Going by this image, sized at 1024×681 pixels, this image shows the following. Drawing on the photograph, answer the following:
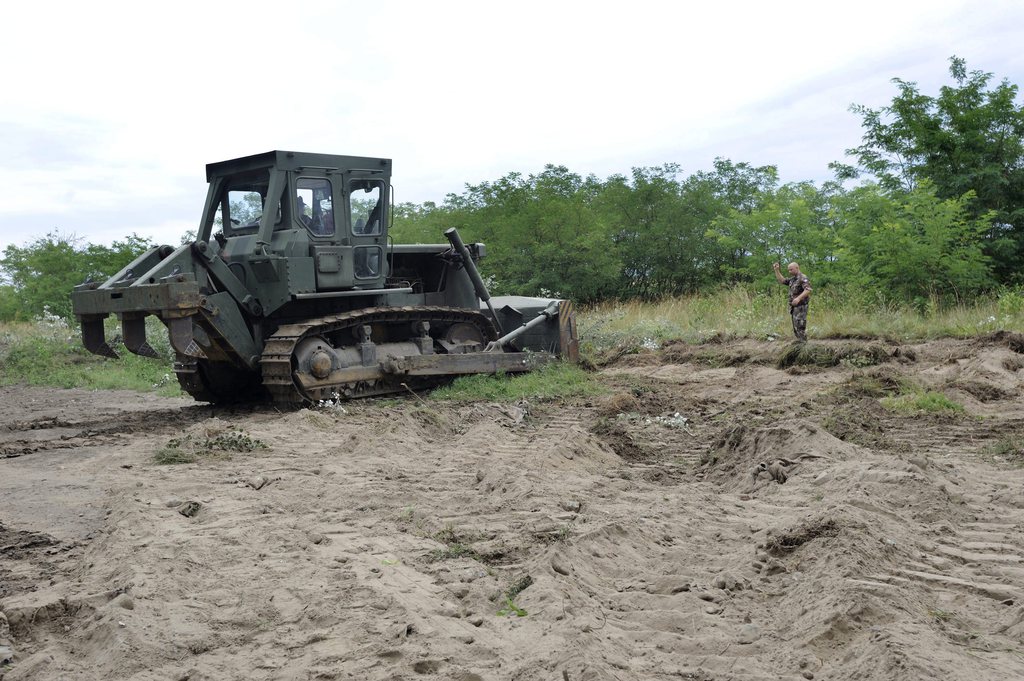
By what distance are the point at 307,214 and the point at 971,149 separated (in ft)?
56.6

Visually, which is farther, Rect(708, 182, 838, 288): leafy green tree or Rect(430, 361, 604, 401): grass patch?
Rect(708, 182, 838, 288): leafy green tree

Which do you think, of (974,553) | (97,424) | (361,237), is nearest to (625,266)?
(361,237)

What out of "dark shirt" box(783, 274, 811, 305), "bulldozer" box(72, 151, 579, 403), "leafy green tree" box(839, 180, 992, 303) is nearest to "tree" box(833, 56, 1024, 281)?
"leafy green tree" box(839, 180, 992, 303)

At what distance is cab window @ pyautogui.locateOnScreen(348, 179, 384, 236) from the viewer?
1142 centimetres

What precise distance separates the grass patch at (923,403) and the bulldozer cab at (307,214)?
6.14 meters

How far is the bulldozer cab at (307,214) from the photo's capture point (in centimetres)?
1070

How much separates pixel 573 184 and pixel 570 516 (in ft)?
82.1

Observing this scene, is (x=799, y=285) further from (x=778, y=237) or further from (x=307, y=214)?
(x=778, y=237)

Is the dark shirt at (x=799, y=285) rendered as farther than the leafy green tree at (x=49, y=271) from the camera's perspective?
No

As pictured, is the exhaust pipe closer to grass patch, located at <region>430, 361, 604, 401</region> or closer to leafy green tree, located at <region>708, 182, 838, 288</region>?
grass patch, located at <region>430, 361, 604, 401</region>

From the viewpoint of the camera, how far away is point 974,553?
4.57 meters

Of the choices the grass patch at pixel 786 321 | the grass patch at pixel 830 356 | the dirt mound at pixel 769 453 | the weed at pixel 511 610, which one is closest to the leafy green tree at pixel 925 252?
the grass patch at pixel 786 321

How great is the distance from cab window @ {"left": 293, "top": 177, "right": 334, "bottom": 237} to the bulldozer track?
3.46 feet

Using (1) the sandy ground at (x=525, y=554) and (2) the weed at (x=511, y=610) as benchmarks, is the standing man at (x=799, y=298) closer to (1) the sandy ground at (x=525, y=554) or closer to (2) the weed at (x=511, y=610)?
(1) the sandy ground at (x=525, y=554)
